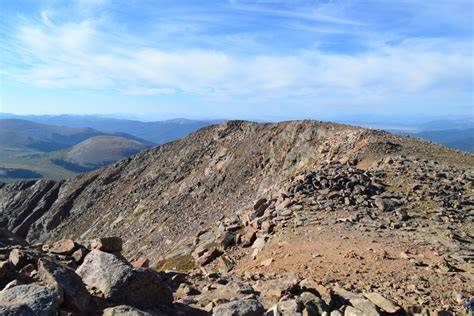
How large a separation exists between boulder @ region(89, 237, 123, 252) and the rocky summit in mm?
88

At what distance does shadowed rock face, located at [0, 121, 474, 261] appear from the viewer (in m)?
52.2

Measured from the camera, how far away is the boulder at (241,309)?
12.6 metres

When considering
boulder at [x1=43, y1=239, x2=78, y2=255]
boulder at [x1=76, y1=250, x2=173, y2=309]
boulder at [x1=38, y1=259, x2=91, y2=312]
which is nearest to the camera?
boulder at [x1=38, y1=259, x2=91, y2=312]

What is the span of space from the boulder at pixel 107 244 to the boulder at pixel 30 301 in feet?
29.2

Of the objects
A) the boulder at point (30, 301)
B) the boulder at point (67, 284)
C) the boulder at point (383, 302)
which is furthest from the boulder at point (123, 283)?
the boulder at point (383, 302)

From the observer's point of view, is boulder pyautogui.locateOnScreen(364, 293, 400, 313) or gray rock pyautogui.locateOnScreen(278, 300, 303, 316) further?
boulder pyautogui.locateOnScreen(364, 293, 400, 313)

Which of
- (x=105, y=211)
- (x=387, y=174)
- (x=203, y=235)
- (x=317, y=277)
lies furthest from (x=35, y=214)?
(x=317, y=277)

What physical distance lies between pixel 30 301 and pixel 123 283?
129 inches

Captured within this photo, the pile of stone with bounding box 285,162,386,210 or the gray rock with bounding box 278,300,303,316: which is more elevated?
the pile of stone with bounding box 285,162,386,210

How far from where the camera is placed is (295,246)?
78.5 ft

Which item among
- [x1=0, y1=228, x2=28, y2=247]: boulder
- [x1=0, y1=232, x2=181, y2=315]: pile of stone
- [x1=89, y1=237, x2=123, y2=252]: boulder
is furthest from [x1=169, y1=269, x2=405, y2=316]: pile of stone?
[x1=0, y1=228, x2=28, y2=247]: boulder

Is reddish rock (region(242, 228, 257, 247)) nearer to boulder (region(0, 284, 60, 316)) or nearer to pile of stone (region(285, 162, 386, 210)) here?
pile of stone (region(285, 162, 386, 210))

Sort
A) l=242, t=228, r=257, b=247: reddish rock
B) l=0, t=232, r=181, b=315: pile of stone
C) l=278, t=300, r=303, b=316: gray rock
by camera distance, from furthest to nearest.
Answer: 1. l=242, t=228, r=257, b=247: reddish rock
2. l=278, t=300, r=303, b=316: gray rock
3. l=0, t=232, r=181, b=315: pile of stone

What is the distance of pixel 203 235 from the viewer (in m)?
41.2
